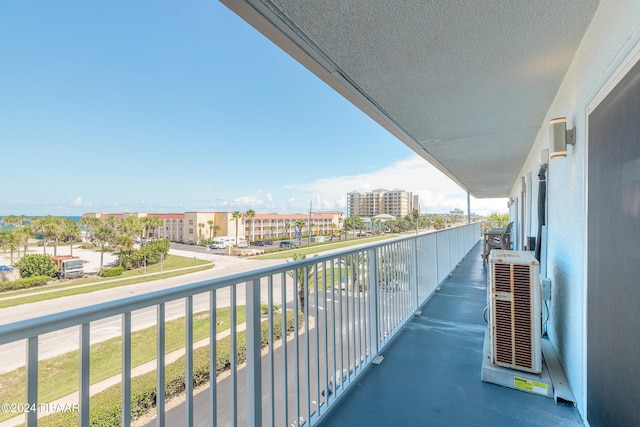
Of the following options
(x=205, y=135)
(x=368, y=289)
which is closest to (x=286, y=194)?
(x=205, y=135)

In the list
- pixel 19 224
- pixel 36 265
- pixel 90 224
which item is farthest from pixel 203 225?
pixel 19 224

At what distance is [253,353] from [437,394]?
4.51ft

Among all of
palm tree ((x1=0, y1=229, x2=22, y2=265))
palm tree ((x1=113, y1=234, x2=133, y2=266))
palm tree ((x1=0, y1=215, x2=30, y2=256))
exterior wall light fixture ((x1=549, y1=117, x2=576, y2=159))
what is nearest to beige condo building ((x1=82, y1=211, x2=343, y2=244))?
palm tree ((x1=113, y1=234, x2=133, y2=266))

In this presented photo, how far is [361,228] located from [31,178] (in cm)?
3873

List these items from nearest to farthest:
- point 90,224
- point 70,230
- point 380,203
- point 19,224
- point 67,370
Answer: point 67,370
point 19,224
point 70,230
point 90,224
point 380,203

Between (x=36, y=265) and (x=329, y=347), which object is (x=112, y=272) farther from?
(x=329, y=347)

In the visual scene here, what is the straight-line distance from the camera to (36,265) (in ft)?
15.1

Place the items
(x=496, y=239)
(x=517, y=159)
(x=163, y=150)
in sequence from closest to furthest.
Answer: (x=517, y=159)
(x=496, y=239)
(x=163, y=150)

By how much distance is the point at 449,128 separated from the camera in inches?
133

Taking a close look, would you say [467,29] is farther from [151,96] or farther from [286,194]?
[286,194]

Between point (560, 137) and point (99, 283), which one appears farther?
point (99, 283)

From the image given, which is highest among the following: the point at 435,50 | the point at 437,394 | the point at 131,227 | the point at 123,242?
the point at 435,50

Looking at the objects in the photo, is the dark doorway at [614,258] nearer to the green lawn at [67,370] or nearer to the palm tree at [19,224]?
the green lawn at [67,370]

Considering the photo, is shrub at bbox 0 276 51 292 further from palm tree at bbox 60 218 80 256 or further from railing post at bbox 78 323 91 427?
railing post at bbox 78 323 91 427
